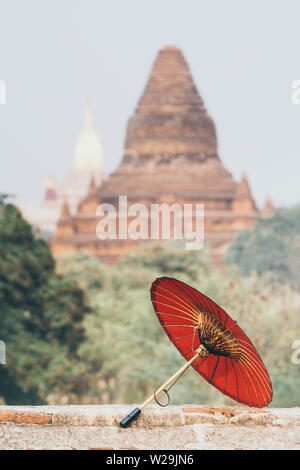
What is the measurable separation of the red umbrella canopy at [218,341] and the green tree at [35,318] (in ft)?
43.1

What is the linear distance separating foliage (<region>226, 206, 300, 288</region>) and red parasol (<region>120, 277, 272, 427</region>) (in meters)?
43.1

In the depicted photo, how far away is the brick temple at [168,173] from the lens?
62.8m

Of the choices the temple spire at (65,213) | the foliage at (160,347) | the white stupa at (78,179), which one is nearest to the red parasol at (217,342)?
the foliage at (160,347)

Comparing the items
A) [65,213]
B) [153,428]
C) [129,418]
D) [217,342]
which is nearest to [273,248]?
[65,213]

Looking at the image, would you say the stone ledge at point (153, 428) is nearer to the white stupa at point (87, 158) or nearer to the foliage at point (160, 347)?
the foliage at point (160, 347)

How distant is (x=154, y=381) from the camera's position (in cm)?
2270

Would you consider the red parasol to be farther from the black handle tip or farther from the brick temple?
the brick temple

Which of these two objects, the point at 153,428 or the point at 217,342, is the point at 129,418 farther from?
the point at 217,342

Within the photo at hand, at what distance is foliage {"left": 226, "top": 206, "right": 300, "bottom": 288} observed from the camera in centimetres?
5088

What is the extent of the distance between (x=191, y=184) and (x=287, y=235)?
1276cm

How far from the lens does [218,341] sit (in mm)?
6234

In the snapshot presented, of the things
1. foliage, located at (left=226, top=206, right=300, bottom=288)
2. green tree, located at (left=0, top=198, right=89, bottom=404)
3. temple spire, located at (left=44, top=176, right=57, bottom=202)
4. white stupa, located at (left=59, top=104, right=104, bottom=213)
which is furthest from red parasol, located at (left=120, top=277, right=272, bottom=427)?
temple spire, located at (left=44, top=176, right=57, bottom=202)

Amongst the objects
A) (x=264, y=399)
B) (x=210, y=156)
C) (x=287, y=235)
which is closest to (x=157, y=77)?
(x=210, y=156)
